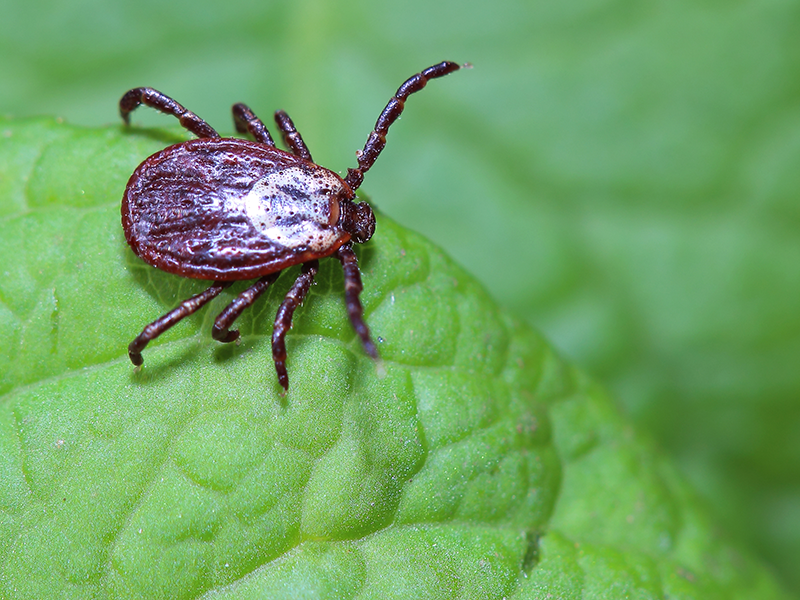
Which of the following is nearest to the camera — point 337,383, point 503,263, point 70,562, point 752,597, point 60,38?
point 70,562

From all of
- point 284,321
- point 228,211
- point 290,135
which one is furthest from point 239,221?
point 290,135

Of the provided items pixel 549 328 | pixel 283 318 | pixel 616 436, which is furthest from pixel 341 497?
pixel 549 328

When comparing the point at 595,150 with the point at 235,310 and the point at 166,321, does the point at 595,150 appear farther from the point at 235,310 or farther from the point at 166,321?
the point at 166,321

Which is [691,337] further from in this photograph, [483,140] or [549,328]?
[483,140]

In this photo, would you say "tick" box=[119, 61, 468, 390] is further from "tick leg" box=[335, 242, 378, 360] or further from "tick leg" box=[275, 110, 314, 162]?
"tick leg" box=[275, 110, 314, 162]

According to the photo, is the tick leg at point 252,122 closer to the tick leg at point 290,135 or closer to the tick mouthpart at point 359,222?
the tick leg at point 290,135

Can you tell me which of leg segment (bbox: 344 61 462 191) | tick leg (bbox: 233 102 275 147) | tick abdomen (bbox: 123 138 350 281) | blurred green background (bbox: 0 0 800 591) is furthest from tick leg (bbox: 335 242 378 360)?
blurred green background (bbox: 0 0 800 591)
